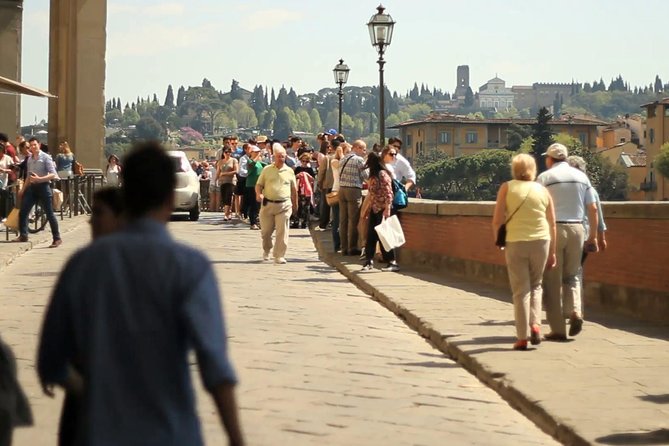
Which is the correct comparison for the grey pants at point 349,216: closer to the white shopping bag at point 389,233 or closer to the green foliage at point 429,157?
the white shopping bag at point 389,233

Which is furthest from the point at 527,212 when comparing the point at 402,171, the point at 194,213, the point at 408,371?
the point at 194,213

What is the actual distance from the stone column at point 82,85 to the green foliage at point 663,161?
424 ft

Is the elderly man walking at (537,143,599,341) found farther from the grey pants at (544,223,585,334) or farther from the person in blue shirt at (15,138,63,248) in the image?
the person in blue shirt at (15,138,63,248)

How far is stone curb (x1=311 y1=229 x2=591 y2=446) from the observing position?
24.2 feet

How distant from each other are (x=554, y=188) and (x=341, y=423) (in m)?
4.02

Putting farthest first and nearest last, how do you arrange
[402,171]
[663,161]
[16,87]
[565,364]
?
1. [663,161]
2. [402,171]
3. [16,87]
4. [565,364]

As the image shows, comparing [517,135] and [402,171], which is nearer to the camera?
[402,171]

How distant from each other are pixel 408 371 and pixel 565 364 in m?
1.00

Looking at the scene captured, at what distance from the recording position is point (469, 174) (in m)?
182

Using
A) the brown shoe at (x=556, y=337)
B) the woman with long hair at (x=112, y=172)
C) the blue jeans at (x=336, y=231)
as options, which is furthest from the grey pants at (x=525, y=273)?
the woman with long hair at (x=112, y=172)

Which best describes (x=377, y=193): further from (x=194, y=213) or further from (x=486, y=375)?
(x=194, y=213)

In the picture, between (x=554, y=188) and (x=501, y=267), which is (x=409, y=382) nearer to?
(x=554, y=188)

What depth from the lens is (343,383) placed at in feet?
29.3

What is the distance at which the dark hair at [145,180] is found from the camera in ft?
12.4
